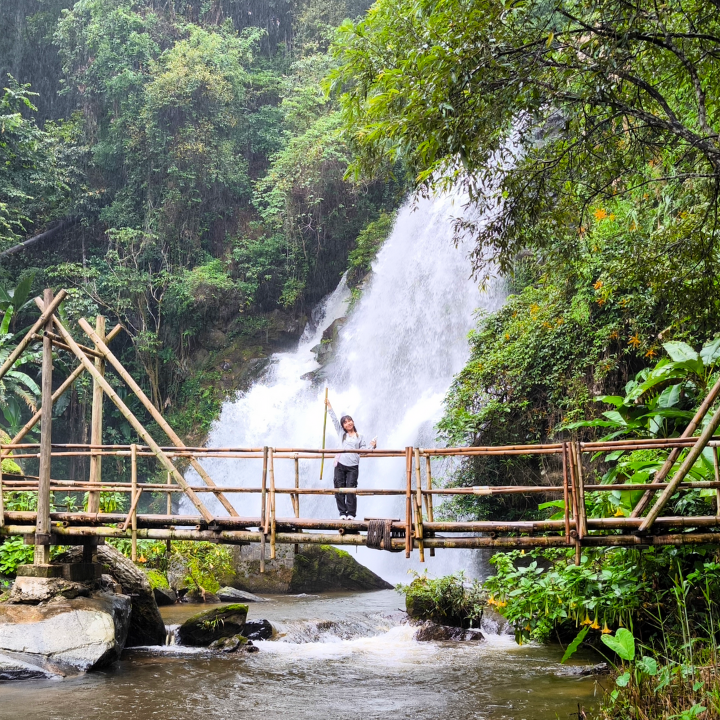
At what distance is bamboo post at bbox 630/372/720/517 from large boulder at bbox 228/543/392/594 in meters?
7.91

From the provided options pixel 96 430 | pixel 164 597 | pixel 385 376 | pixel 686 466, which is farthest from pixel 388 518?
pixel 385 376

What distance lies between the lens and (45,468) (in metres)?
8.02

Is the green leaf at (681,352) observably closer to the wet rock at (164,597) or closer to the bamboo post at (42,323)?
the bamboo post at (42,323)

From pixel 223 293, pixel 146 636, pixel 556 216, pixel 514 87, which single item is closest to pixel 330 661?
pixel 146 636

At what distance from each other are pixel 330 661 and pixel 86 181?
2051 cm

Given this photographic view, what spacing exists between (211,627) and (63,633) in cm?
188

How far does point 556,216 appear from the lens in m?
7.04

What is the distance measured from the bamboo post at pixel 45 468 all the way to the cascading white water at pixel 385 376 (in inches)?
319

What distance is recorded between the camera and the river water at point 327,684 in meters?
6.15

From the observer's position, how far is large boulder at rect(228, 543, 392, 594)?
12.9m

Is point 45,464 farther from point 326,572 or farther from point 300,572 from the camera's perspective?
point 326,572

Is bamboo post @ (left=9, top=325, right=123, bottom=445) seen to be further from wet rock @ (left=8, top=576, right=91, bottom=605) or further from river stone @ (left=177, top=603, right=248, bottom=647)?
river stone @ (left=177, top=603, right=248, bottom=647)

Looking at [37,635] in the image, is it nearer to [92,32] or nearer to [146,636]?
[146,636]

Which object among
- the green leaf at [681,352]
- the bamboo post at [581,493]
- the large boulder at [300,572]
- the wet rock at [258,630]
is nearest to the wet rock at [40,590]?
the wet rock at [258,630]
